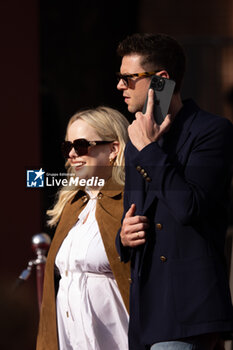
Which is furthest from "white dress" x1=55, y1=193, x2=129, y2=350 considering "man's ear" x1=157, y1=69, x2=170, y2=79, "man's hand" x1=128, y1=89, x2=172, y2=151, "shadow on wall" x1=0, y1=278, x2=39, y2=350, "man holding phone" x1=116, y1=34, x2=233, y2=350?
"shadow on wall" x1=0, y1=278, x2=39, y2=350

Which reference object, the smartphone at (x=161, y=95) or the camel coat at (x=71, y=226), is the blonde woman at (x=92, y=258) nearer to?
the camel coat at (x=71, y=226)

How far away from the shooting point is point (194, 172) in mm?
2381

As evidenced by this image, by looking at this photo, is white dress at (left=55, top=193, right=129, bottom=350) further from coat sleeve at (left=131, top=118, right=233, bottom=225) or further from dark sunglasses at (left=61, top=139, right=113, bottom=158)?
coat sleeve at (left=131, top=118, right=233, bottom=225)

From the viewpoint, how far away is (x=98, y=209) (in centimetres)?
307

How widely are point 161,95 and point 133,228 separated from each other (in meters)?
0.50

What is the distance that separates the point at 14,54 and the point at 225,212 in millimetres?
3559

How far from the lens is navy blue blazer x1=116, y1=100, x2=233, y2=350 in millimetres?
2357

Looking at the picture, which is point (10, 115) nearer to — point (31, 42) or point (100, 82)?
point (31, 42)

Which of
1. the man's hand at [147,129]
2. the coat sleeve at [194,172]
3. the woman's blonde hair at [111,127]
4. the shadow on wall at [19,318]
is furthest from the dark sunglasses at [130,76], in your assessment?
the shadow on wall at [19,318]

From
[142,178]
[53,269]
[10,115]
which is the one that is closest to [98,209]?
[53,269]

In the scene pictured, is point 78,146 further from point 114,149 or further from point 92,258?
point 92,258

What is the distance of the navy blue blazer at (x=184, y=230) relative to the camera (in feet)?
7.73

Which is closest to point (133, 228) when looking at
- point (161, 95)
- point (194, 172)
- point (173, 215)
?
point (173, 215)

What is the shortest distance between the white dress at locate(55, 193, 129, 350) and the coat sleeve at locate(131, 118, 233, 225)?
2.09 ft
